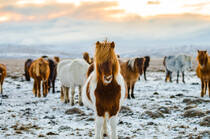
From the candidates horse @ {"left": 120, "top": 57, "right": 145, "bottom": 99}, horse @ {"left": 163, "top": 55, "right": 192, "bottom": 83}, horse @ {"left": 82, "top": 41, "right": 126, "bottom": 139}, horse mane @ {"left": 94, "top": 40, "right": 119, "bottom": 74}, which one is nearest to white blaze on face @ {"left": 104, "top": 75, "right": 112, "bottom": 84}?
horse @ {"left": 82, "top": 41, "right": 126, "bottom": 139}

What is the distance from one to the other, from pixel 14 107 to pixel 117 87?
6656 millimetres

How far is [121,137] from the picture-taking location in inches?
237

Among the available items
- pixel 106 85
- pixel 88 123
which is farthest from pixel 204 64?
pixel 106 85

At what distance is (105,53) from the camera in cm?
454

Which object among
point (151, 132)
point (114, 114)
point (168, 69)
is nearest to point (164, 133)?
point (151, 132)

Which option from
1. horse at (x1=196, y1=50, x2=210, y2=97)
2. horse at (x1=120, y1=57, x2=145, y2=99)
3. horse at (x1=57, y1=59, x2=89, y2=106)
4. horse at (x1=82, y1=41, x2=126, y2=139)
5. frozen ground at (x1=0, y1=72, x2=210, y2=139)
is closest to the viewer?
horse at (x1=82, y1=41, x2=126, y2=139)

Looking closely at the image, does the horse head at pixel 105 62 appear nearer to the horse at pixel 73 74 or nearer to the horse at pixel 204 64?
the horse at pixel 73 74

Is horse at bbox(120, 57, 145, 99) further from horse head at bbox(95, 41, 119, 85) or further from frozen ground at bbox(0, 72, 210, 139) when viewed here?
horse head at bbox(95, 41, 119, 85)

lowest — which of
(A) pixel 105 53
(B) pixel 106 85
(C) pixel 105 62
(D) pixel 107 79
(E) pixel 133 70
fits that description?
(E) pixel 133 70

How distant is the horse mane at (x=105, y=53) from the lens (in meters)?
4.52

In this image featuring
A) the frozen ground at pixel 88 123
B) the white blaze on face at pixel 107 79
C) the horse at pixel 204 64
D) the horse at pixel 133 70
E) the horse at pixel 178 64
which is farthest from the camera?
the horse at pixel 178 64

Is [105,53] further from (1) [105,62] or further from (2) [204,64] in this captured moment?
(2) [204,64]

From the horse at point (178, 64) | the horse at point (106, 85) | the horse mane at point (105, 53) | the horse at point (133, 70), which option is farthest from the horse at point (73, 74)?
the horse at point (178, 64)

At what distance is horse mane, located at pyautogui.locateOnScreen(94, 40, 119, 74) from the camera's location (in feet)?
14.8
